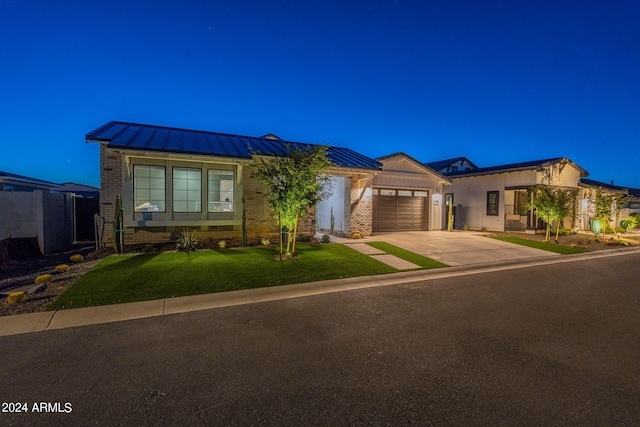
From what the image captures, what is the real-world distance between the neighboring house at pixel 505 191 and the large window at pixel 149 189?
55.3 feet

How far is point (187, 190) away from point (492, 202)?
64.5ft

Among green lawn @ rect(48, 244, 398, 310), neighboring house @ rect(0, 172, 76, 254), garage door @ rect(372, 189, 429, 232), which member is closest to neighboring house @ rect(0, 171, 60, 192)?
neighboring house @ rect(0, 172, 76, 254)

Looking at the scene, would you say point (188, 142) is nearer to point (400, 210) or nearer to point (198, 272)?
point (198, 272)

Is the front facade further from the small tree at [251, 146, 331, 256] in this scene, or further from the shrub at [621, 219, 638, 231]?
the shrub at [621, 219, 638, 231]

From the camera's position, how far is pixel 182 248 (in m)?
10.3

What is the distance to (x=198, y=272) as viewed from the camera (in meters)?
7.50

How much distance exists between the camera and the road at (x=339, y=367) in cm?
270

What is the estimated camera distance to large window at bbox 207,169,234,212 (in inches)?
457

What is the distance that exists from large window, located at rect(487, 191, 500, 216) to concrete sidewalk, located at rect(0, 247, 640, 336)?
13569 millimetres

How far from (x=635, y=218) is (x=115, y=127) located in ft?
107

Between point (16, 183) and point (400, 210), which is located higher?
point (16, 183)

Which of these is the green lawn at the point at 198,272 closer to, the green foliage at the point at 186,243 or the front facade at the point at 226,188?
the green foliage at the point at 186,243

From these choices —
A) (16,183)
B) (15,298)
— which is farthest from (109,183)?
(16,183)

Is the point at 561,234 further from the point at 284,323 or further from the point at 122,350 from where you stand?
the point at 122,350
